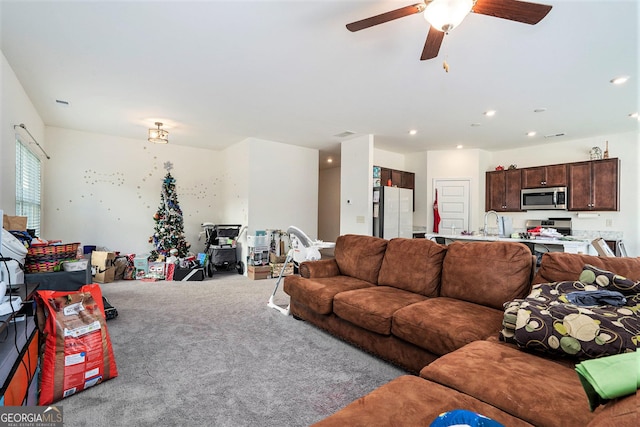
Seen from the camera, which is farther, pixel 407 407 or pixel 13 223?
pixel 13 223

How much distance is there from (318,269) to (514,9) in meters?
2.67

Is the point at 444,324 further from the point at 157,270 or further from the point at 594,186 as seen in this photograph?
the point at 594,186

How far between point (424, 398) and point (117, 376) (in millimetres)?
2094

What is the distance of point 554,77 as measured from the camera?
3162 millimetres

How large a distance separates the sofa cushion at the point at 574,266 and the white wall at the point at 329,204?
716 cm

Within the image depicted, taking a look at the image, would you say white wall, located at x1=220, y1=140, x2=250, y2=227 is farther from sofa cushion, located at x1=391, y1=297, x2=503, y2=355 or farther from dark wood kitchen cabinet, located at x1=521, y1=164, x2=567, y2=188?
dark wood kitchen cabinet, located at x1=521, y1=164, x2=567, y2=188

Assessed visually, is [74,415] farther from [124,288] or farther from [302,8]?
[124,288]

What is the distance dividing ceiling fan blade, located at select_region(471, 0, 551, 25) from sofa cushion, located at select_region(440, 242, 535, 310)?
1.49 m

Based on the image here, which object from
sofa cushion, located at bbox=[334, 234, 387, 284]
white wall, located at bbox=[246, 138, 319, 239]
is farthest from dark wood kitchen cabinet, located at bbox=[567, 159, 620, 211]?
white wall, located at bbox=[246, 138, 319, 239]

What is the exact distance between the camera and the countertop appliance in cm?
578

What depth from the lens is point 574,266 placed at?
77.7 inches

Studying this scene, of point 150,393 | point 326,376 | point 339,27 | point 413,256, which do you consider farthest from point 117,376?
point 339,27

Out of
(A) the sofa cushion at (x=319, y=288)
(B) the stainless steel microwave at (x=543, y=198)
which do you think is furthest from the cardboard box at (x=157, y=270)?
(B) the stainless steel microwave at (x=543, y=198)

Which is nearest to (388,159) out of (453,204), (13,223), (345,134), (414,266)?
(453,204)
